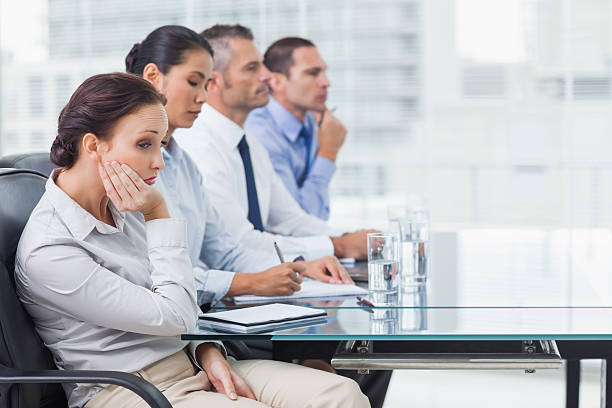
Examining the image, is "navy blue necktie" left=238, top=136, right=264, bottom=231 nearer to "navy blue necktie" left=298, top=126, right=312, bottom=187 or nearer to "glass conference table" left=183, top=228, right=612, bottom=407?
"glass conference table" left=183, top=228, right=612, bottom=407

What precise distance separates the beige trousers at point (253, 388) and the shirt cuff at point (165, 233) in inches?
8.6

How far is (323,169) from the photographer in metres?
3.29

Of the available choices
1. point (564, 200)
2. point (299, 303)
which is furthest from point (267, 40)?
point (299, 303)

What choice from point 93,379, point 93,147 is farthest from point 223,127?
point 93,379

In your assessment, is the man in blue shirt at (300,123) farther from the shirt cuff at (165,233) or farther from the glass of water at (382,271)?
the shirt cuff at (165,233)

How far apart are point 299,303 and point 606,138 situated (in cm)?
382

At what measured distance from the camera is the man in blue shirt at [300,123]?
126 inches

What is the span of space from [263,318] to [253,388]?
14 centimetres

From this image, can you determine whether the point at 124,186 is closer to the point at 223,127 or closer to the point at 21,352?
the point at 21,352

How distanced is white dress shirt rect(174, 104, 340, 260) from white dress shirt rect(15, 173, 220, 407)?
2.56 feet

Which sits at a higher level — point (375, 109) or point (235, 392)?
point (375, 109)

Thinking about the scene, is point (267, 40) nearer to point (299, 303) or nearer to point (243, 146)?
point (243, 146)

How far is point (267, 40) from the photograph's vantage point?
218 inches

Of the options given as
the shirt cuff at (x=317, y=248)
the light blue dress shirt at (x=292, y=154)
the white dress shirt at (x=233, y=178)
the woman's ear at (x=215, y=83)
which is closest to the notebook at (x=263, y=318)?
the white dress shirt at (x=233, y=178)
